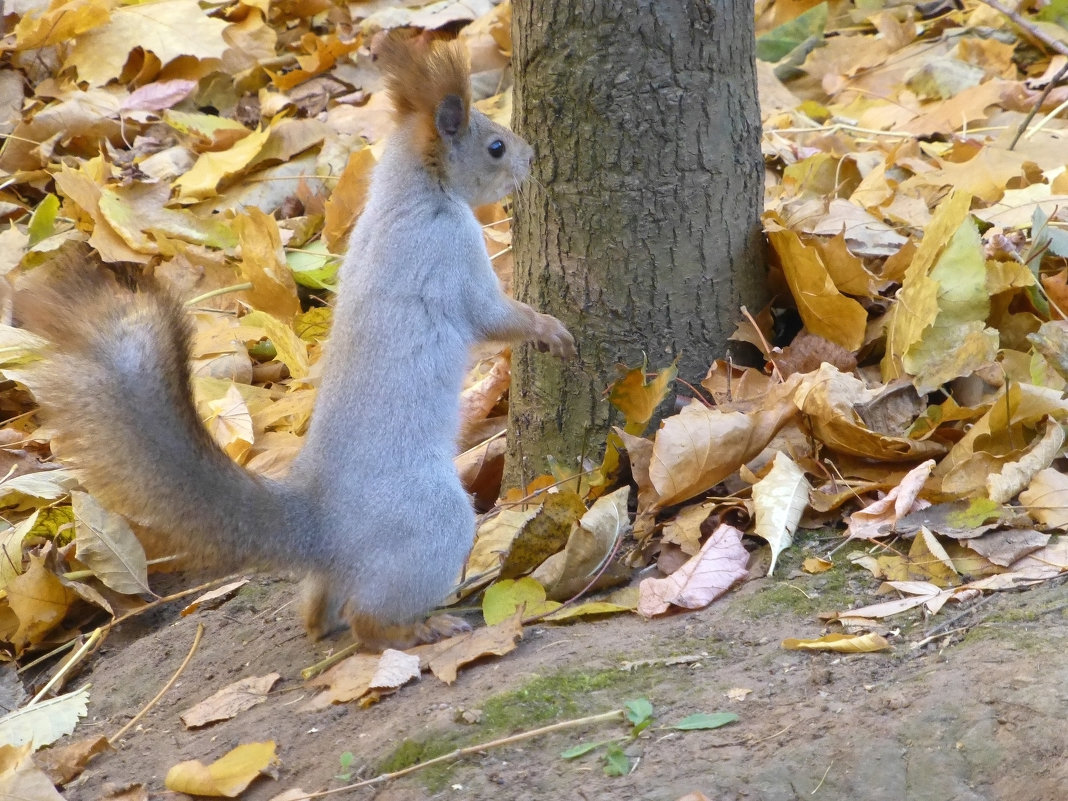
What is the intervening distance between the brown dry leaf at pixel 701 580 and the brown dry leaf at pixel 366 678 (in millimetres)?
344

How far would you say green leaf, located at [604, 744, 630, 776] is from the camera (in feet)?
4.22

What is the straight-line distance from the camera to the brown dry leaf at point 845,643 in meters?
1.45

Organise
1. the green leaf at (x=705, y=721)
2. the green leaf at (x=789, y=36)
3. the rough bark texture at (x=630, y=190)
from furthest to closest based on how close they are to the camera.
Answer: the green leaf at (x=789, y=36)
the rough bark texture at (x=630, y=190)
the green leaf at (x=705, y=721)

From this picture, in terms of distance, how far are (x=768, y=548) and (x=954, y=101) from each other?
75.9 inches

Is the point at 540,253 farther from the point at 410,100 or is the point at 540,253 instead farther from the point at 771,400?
the point at 771,400

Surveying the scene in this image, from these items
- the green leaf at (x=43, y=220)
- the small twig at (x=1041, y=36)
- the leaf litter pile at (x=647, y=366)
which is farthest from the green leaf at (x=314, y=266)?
the small twig at (x=1041, y=36)

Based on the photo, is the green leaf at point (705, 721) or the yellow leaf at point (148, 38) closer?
the green leaf at point (705, 721)

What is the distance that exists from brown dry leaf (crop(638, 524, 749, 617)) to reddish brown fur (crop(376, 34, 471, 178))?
812 millimetres

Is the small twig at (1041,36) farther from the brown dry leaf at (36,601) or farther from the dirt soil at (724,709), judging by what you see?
the brown dry leaf at (36,601)

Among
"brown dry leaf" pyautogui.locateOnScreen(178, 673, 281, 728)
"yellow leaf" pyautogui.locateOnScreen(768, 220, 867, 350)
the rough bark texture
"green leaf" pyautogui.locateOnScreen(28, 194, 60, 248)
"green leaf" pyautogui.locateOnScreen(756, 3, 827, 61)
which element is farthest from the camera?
"green leaf" pyautogui.locateOnScreen(756, 3, 827, 61)

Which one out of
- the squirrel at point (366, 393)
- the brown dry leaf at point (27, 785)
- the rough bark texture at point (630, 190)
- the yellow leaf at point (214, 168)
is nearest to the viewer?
the brown dry leaf at point (27, 785)

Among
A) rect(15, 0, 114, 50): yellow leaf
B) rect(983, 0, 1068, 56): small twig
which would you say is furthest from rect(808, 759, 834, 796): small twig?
rect(15, 0, 114, 50): yellow leaf

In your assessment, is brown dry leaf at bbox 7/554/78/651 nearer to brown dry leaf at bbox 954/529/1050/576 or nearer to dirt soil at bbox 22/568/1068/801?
dirt soil at bbox 22/568/1068/801

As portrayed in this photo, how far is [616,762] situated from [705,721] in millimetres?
122
